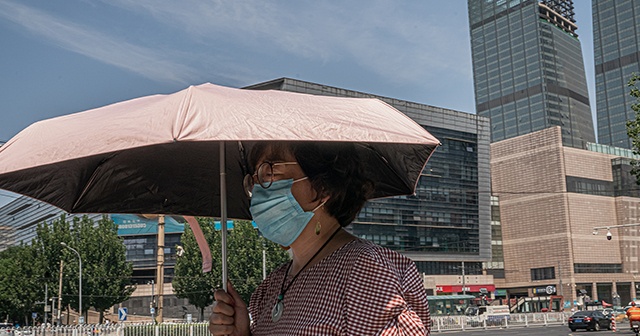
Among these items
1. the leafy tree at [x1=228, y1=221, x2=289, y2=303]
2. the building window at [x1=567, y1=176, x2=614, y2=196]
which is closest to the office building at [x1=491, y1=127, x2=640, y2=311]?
the building window at [x1=567, y1=176, x2=614, y2=196]

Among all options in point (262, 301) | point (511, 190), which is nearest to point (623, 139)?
point (511, 190)

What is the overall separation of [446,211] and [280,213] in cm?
9028

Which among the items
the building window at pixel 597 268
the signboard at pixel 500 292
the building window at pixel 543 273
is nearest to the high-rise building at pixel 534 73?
the building window at pixel 597 268

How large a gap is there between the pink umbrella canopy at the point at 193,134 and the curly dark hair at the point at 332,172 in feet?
0.38

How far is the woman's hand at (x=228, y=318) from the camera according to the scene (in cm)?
239

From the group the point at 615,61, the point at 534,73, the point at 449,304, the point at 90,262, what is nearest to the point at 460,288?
the point at 449,304

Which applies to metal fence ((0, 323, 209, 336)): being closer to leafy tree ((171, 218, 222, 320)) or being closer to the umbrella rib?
leafy tree ((171, 218, 222, 320))

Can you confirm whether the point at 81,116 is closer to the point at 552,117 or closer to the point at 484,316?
the point at 484,316

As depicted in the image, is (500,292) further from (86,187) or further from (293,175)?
(293,175)

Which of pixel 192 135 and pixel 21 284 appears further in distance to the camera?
pixel 21 284

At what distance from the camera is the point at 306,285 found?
201 cm

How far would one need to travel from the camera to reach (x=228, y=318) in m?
2.40

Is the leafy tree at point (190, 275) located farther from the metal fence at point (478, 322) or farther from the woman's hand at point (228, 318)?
the woman's hand at point (228, 318)

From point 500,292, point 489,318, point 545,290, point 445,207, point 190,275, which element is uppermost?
point 445,207
